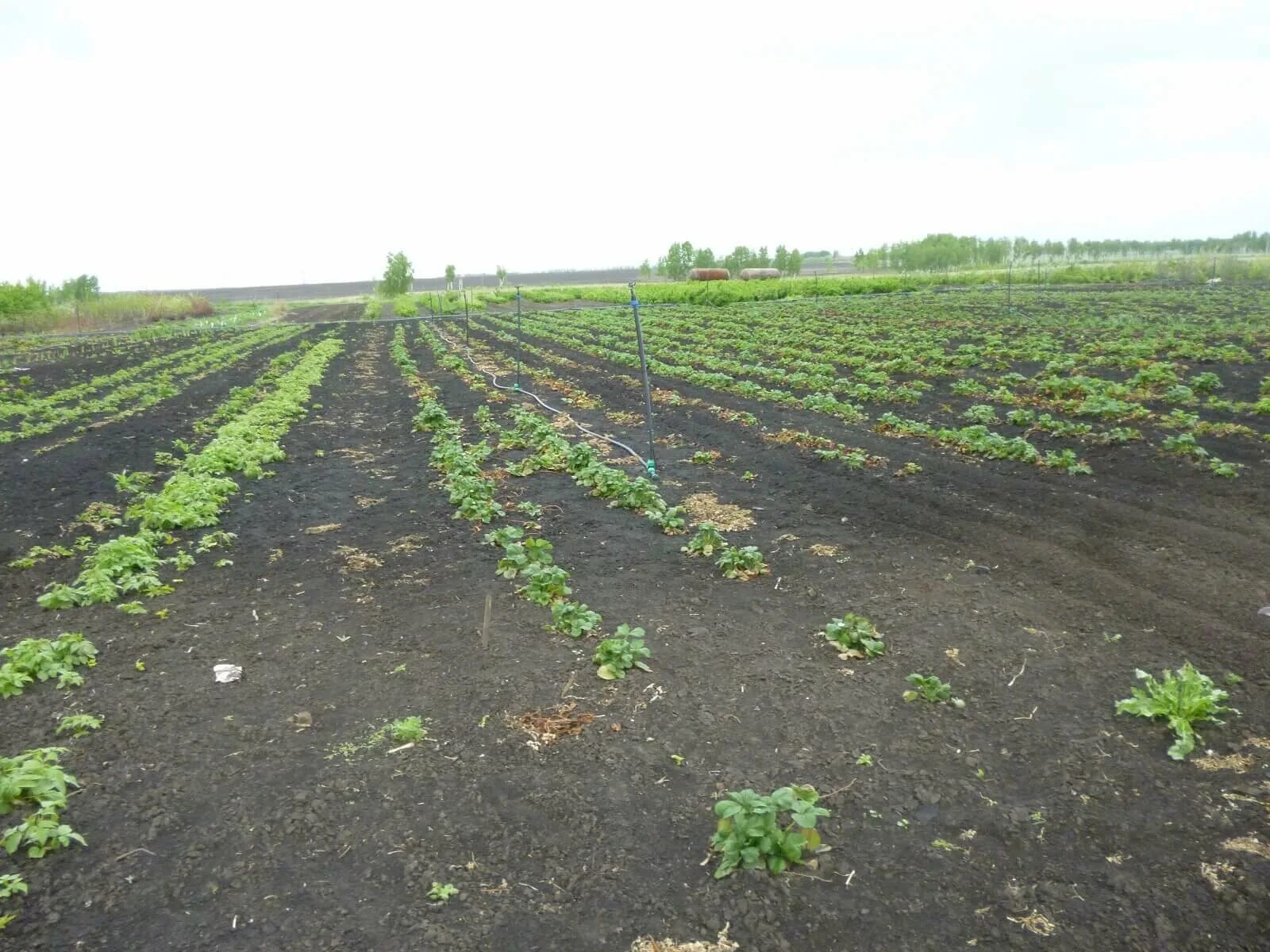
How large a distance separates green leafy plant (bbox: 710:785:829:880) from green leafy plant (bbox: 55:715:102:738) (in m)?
3.64

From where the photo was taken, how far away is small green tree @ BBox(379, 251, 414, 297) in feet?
247

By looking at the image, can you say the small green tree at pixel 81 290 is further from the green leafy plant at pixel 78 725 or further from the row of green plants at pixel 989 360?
the green leafy plant at pixel 78 725

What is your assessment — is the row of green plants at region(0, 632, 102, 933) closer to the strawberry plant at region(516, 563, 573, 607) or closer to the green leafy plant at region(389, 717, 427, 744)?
the green leafy plant at region(389, 717, 427, 744)

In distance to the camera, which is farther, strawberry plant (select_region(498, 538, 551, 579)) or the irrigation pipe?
the irrigation pipe

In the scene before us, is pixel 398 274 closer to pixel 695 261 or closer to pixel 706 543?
pixel 695 261

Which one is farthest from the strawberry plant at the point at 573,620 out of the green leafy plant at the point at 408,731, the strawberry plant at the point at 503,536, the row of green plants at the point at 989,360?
the row of green plants at the point at 989,360

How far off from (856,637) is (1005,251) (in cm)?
10164

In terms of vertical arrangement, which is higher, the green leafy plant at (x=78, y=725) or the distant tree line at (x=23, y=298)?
the distant tree line at (x=23, y=298)

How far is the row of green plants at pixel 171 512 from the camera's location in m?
6.85

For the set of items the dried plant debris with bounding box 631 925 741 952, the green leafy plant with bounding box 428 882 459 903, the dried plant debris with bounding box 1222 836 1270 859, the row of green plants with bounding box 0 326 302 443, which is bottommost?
the dried plant debris with bounding box 631 925 741 952

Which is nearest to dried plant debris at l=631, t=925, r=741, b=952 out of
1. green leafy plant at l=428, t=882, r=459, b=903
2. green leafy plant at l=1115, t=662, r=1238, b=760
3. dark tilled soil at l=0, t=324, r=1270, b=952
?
dark tilled soil at l=0, t=324, r=1270, b=952

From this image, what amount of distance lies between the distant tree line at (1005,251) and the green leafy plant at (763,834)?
92020 mm

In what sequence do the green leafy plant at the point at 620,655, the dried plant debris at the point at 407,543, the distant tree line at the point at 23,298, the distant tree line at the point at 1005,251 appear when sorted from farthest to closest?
the distant tree line at the point at 1005,251, the distant tree line at the point at 23,298, the dried plant debris at the point at 407,543, the green leafy plant at the point at 620,655

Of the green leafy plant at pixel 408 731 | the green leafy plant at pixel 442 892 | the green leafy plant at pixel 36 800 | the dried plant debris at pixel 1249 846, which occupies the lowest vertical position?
the dried plant debris at pixel 1249 846
